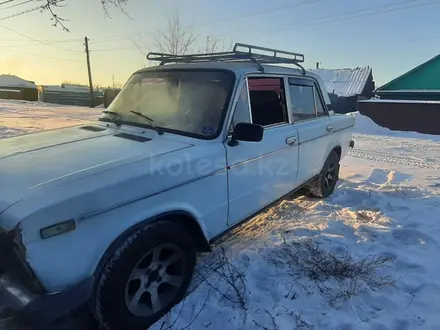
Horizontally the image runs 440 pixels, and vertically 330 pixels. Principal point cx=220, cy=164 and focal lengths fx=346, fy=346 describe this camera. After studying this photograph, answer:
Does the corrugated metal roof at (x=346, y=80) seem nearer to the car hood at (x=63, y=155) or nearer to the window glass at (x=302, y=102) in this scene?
the window glass at (x=302, y=102)

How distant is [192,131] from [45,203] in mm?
1448

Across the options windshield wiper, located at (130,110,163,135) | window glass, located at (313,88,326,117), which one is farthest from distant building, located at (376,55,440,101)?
windshield wiper, located at (130,110,163,135)

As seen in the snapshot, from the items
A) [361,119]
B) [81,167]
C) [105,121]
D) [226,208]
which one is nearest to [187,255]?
[226,208]

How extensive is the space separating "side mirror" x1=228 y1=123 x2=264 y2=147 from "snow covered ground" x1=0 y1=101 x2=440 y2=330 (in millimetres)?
1168

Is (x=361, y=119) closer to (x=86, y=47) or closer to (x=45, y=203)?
(x=45, y=203)

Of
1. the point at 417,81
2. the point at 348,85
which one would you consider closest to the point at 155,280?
the point at 417,81

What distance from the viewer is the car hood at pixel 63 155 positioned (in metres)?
2.07

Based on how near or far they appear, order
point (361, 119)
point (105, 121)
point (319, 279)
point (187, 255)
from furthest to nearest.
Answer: point (361, 119), point (105, 121), point (319, 279), point (187, 255)

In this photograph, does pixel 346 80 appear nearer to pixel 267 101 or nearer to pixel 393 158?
pixel 393 158

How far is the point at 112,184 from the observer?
2139 millimetres

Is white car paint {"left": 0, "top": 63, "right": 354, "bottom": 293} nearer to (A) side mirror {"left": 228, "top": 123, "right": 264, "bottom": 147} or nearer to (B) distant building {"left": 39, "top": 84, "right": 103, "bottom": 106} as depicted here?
(A) side mirror {"left": 228, "top": 123, "right": 264, "bottom": 147}

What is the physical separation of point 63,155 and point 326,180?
3880 mm

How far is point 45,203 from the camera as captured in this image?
1.88 meters

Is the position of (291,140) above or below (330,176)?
above
